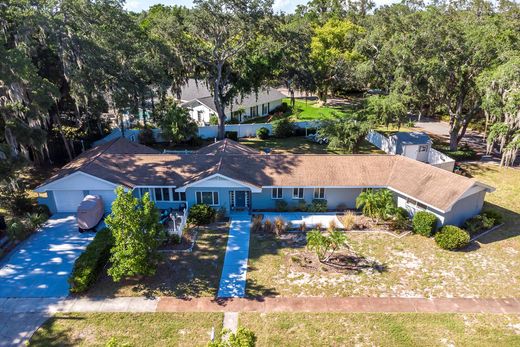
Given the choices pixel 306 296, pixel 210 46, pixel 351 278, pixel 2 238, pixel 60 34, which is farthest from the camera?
pixel 210 46

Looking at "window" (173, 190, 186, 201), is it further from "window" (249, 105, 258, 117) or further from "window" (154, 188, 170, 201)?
"window" (249, 105, 258, 117)

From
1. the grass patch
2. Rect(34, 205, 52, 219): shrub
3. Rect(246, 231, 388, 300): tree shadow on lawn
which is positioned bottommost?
the grass patch

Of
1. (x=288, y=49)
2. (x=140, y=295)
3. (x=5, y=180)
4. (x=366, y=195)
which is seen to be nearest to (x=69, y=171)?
(x=5, y=180)

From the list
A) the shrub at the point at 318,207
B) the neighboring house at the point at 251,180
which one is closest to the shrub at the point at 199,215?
→ the neighboring house at the point at 251,180

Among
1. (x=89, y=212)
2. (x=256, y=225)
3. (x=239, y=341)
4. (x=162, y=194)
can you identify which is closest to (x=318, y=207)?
(x=256, y=225)

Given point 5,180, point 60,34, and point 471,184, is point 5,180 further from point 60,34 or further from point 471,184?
point 471,184

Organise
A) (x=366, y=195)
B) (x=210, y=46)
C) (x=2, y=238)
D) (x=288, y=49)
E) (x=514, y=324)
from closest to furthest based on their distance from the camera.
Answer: (x=514, y=324) < (x=2, y=238) < (x=366, y=195) < (x=210, y=46) < (x=288, y=49)

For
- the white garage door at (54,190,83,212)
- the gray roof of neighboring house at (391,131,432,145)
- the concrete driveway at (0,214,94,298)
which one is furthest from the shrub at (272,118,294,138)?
the concrete driveway at (0,214,94,298)
